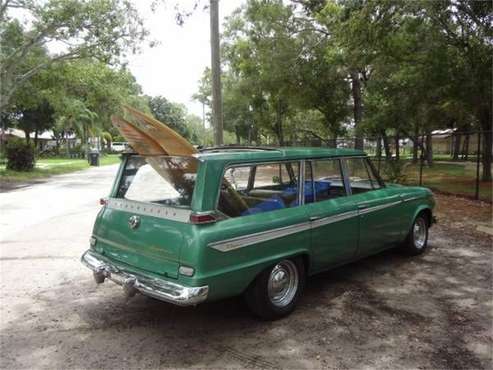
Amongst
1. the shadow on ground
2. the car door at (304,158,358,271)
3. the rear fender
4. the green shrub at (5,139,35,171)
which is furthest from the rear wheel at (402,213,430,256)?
the green shrub at (5,139,35,171)

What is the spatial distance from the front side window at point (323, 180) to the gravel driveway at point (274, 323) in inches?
43.0

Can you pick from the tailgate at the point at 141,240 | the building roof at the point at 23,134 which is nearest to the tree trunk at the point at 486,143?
the tailgate at the point at 141,240

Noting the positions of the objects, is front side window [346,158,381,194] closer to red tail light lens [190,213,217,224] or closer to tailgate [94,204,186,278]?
red tail light lens [190,213,217,224]

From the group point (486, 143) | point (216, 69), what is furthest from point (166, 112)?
point (216, 69)

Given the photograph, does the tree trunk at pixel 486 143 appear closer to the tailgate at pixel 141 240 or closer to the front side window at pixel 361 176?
the front side window at pixel 361 176

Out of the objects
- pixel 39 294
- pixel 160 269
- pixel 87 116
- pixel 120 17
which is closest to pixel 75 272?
pixel 39 294

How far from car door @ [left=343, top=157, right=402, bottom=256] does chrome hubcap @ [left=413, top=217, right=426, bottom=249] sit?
685mm

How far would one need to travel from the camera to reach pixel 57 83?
824 inches

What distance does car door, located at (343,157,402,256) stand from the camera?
5.12 meters

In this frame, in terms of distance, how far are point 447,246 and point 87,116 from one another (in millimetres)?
45648

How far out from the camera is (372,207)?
5199 millimetres

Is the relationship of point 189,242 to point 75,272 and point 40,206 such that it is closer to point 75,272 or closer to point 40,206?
point 75,272

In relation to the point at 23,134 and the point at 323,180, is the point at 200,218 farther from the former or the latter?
the point at 23,134

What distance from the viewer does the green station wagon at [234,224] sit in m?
3.63
